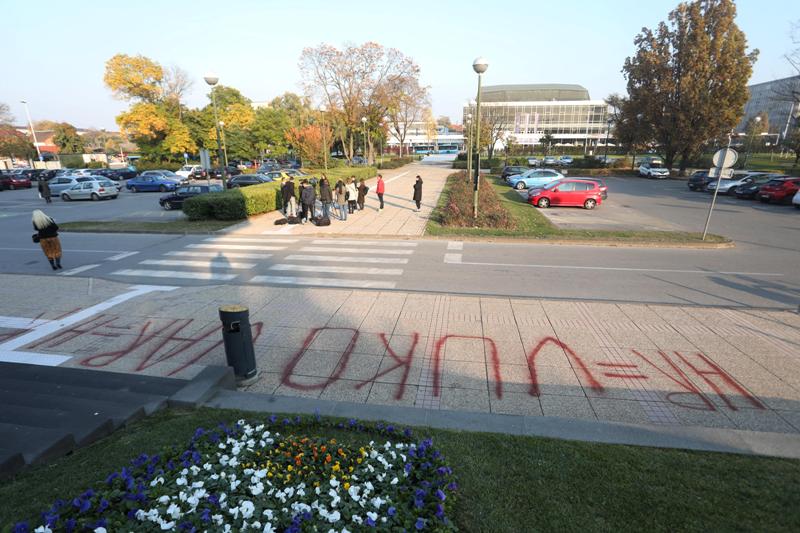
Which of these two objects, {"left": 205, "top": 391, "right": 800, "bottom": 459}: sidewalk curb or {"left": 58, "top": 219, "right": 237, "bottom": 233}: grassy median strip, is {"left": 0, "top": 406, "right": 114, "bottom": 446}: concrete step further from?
{"left": 58, "top": 219, "right": 237, "bottom": 233}: grassy median strip

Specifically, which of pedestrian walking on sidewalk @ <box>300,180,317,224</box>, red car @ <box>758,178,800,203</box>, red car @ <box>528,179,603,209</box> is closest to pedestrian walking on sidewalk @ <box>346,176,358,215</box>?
pedestrian walking on sidewalk @ <box>300,180,317,224</box>

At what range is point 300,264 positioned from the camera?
11.9 metres

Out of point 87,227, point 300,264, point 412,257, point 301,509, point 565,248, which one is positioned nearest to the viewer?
point 301,509

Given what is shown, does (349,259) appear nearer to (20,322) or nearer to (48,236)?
(20,322)

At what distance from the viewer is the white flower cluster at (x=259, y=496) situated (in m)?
2.92

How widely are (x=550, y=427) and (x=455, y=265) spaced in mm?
7618

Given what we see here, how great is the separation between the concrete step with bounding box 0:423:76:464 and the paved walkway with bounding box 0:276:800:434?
2067 millimetres

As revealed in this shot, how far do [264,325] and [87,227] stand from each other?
1434 cm

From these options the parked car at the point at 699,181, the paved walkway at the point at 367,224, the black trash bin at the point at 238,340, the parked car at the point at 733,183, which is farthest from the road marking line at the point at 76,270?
the parked car at the point at 699,181

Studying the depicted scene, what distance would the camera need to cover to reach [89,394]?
16.3 ft

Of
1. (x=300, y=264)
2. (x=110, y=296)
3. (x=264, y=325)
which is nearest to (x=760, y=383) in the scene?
(x=264, y=325)

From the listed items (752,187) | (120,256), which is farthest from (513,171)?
(120,256)

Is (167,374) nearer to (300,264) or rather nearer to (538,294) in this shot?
(300,264)

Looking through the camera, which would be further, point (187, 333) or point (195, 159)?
point (195, 159)
